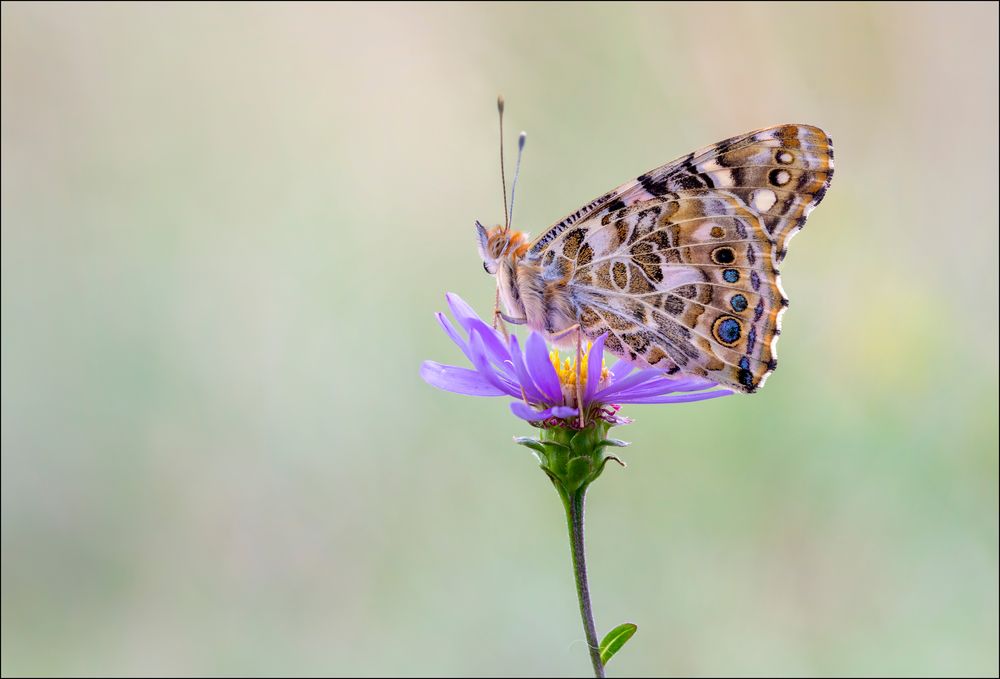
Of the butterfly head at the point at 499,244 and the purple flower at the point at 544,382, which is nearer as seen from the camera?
the purple flower at the point at 544,382

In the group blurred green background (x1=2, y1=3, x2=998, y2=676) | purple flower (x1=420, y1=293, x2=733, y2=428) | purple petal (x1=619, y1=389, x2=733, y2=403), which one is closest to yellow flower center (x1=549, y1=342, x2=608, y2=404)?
purple flower (x1=420, y1=293, x2=733, y2=428)

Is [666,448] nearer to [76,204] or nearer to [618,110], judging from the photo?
[618,110]

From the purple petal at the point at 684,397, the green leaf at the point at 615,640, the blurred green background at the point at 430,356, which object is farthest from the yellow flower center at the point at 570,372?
the blurred green background at the point at 430,356

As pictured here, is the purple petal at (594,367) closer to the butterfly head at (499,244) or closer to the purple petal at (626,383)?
the purple petal at (626,383)

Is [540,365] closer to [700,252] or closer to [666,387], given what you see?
[666,387]

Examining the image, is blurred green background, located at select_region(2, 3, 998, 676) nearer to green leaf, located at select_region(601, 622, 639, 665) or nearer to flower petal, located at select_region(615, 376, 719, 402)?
flower petal, located at select_region(615, 376, 719, 402)

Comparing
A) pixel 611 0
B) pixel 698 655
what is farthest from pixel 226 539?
pixel 611 0

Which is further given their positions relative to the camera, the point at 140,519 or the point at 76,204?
the point at 76,204
